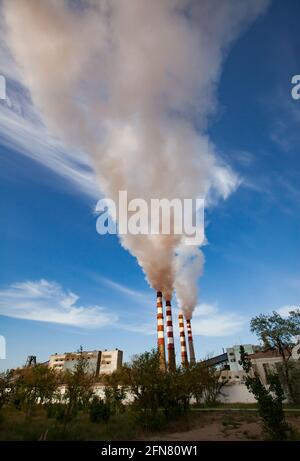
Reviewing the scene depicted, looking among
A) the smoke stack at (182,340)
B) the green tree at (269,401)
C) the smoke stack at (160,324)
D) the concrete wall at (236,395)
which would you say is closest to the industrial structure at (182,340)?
the smoke stack at (182,340)

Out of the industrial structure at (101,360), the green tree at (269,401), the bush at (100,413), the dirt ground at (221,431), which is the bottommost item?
the dirt ground at (221,431)

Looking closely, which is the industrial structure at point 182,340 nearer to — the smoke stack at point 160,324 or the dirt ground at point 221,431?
the smoke stack at point 160,324

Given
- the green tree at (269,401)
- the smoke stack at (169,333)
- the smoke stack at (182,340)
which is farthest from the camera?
the smoke stack at (182,340)

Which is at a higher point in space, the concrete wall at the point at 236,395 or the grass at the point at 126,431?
the concrete wall at the point at 236,395

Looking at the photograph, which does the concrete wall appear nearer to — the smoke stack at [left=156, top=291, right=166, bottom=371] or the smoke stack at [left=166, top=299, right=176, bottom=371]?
the smoke stack at [left=166, top=299, right=176, bottom=371]

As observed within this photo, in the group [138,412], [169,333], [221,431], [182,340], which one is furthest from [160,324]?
[221,431]

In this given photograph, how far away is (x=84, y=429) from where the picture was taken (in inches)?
810

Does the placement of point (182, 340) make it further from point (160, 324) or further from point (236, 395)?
point (236, 395)

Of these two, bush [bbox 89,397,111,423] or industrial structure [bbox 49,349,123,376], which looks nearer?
bush [bbox 89,397,111,423]

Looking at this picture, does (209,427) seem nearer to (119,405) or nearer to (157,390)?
(157,390)

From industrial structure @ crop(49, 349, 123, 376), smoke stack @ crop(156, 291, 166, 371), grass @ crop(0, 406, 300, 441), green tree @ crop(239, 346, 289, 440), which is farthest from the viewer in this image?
industrial structure @ crop(49, 349, 123, 376)

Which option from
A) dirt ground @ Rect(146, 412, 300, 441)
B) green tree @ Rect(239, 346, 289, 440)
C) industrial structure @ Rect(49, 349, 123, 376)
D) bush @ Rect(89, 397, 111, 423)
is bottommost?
dirt ground @ Rect(146, 412, 300, 441)

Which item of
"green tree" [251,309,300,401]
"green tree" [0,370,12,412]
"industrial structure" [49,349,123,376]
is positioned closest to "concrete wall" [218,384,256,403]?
"green tree" [251,309,300,401]
